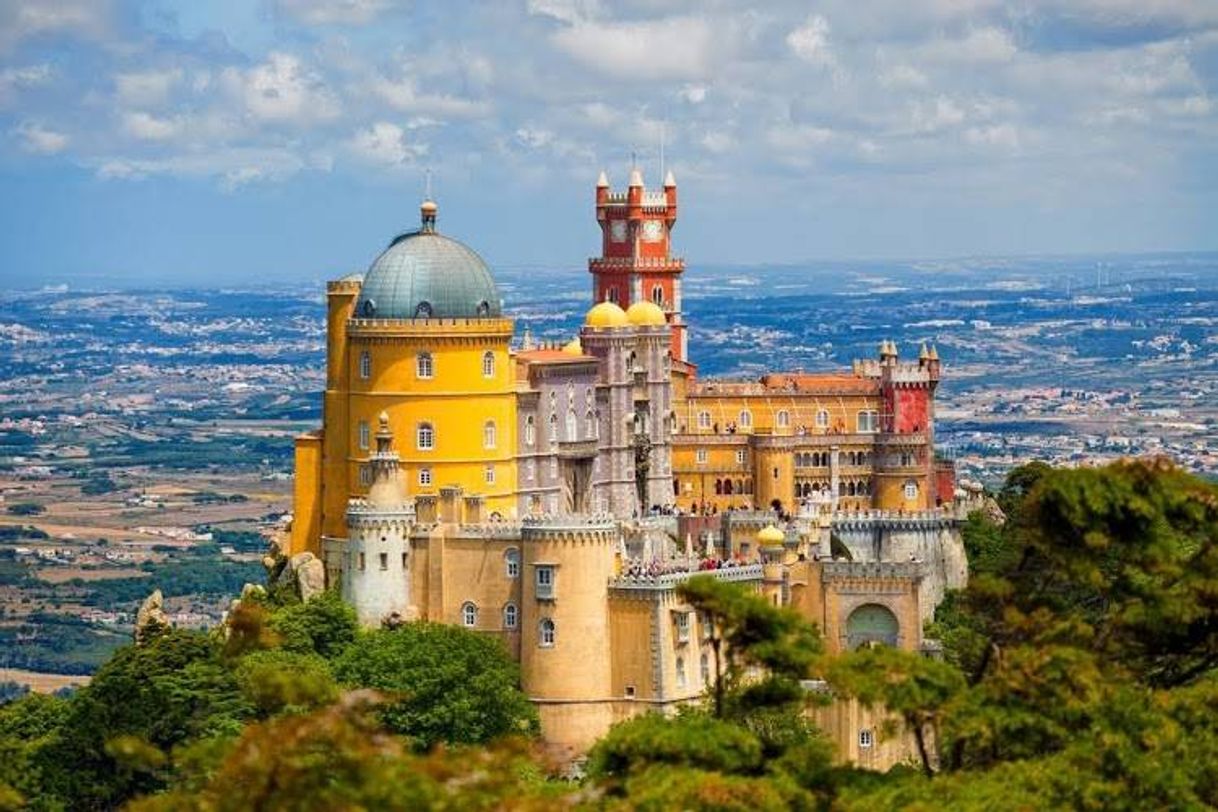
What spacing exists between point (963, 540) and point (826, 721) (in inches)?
938

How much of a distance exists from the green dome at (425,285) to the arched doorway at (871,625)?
62.5ft

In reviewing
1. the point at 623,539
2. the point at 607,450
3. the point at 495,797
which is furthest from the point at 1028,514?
the point at 607,450

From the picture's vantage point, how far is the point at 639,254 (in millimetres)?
155250

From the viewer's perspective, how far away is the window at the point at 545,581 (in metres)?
112

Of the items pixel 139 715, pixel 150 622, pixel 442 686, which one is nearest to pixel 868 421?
pixel 150 622

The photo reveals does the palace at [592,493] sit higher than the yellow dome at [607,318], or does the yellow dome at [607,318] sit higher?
the yellow dome at [607,318]

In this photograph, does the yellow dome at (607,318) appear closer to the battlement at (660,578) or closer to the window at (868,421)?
the window at (868,421)

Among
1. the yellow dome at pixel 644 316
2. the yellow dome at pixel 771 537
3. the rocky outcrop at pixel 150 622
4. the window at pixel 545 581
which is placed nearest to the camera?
the window at pixel 545 581

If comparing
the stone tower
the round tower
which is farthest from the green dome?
the round tower

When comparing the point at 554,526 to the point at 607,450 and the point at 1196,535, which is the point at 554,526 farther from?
the point at 1196,535

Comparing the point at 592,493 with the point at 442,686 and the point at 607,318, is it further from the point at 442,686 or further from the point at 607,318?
the point at 442,686

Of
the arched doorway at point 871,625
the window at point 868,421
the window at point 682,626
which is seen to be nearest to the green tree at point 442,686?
the window at point 682,626

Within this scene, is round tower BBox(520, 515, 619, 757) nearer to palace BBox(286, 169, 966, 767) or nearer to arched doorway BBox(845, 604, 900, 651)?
palace BBox(286, 169, 966, 767)

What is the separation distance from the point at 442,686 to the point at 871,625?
19926 mm
